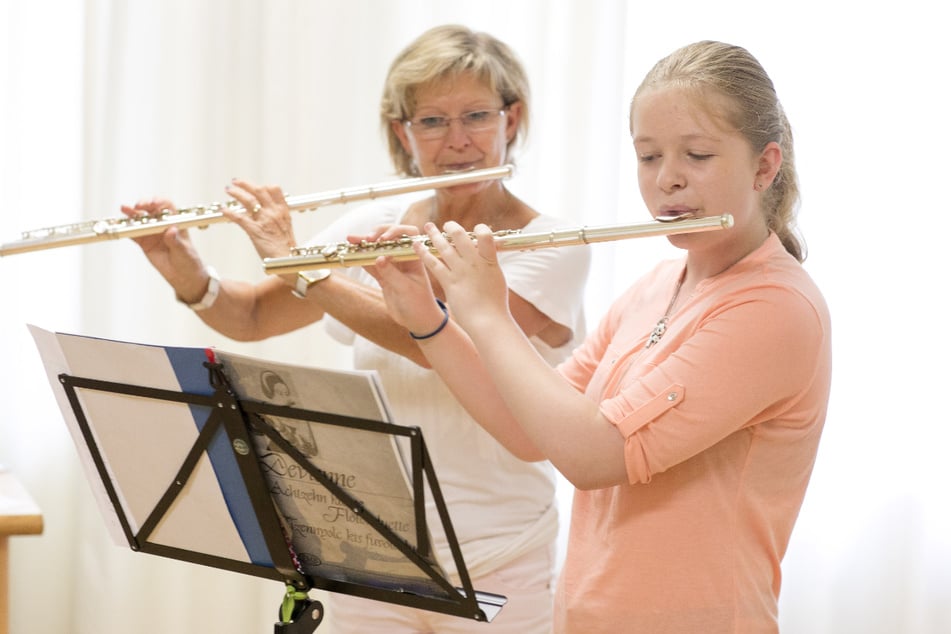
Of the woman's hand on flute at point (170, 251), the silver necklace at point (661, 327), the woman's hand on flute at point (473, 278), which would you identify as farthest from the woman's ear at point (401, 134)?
the silver necklace at point (661, 327)

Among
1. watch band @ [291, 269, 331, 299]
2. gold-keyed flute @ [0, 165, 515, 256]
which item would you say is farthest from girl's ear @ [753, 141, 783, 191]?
watch band @ [291, 269, 331, 299]

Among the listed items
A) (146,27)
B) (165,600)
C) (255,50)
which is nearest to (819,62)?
(255,50)

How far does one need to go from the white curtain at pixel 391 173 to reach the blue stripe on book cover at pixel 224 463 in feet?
4.56

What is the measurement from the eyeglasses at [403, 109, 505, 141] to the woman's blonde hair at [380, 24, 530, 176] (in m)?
0.02

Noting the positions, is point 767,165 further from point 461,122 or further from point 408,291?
point 461,122

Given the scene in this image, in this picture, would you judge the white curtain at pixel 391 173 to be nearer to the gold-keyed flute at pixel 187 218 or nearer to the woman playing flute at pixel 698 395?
the gold-keyed flute at pixel 187 218

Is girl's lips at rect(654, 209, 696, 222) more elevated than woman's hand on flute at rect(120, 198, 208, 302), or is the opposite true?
girl's lips at rect(654, 209, 696, 222)

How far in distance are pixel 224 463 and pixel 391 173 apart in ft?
4.39

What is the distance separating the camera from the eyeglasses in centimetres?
194

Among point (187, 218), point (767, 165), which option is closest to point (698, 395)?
point (767, 165)

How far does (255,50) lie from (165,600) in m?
1.34

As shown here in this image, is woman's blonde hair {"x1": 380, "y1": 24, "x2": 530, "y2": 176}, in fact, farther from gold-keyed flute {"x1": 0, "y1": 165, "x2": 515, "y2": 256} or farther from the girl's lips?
the girl's lips

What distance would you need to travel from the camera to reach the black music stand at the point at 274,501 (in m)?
1.33

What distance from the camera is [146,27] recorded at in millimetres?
2736
